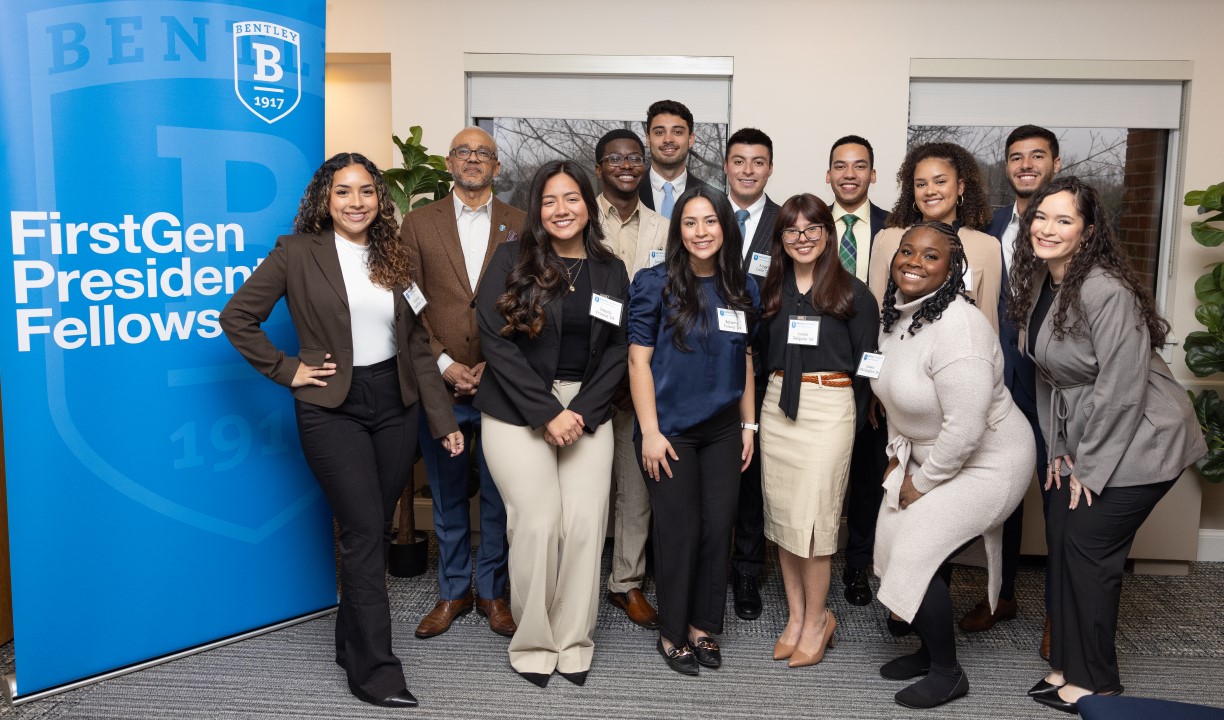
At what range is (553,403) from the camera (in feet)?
9.98

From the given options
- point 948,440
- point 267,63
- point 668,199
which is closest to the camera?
point 948,440

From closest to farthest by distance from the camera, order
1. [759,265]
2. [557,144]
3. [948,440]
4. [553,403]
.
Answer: [948,440], [553,403], [759,265], [557,144]

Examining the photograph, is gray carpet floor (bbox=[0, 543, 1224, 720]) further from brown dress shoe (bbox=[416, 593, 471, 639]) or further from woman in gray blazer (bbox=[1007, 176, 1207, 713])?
woman in gray blazer (bbox=[1007, 176, 1207, 713])

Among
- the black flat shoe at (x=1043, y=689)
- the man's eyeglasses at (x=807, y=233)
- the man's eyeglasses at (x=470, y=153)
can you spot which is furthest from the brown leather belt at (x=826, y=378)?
the man's eyeglasses at (x=470, y=153)

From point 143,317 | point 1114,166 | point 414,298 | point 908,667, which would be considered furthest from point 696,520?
point 1114,166

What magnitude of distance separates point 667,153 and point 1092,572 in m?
2.36

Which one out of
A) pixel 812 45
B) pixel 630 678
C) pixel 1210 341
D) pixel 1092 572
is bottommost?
pixel 630 678

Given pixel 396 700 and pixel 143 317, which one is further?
pixel 143 317

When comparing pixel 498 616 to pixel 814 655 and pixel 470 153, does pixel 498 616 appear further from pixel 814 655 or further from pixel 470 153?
pixel 470 153

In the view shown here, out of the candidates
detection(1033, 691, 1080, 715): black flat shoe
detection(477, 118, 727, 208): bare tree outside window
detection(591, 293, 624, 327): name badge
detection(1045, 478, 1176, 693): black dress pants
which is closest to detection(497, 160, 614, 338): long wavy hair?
detection(591, 293, 624, 327): name badge

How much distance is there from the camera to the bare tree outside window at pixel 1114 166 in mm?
4887

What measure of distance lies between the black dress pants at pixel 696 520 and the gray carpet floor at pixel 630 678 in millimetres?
243

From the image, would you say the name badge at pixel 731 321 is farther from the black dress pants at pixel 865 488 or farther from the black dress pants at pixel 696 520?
the black dress pants at pixel 865 488

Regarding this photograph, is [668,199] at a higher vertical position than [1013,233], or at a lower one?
higher
